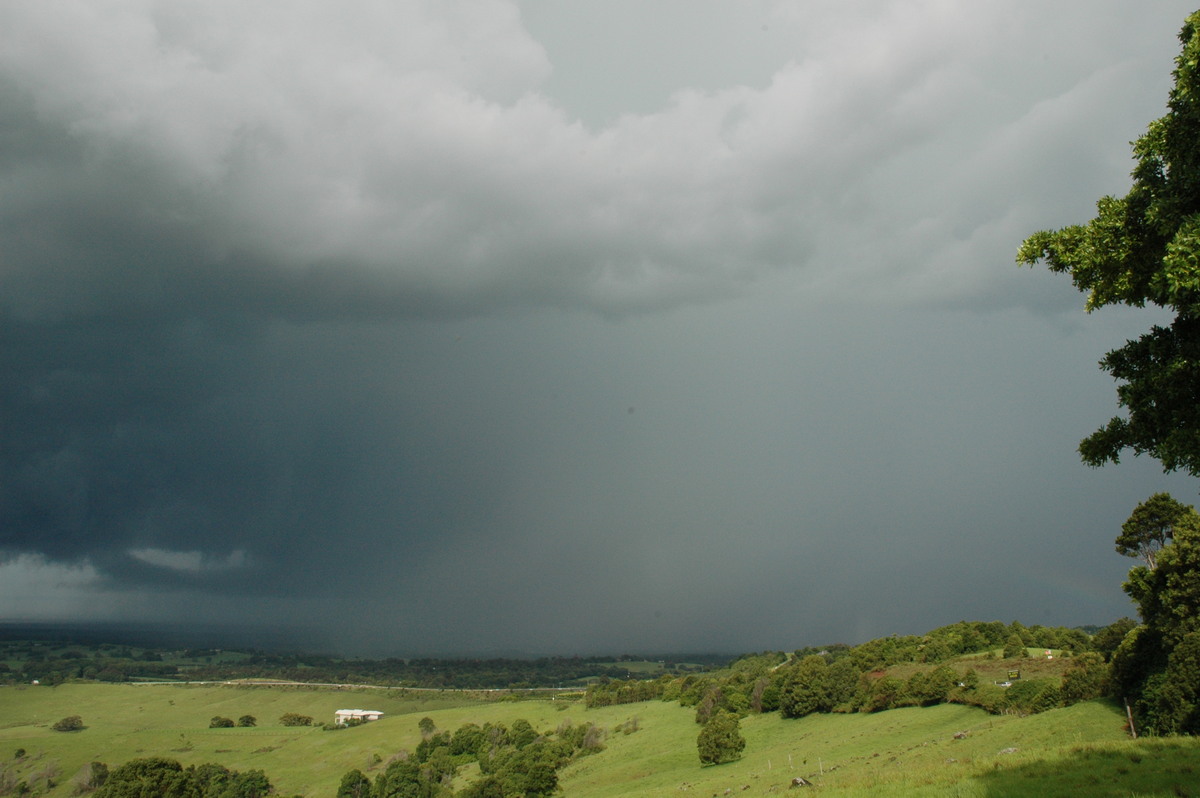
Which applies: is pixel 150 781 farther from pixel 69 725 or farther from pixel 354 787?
pixel 69 725

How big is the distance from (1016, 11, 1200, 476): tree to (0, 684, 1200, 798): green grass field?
12245mm

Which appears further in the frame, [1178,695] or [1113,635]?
[1113,635]

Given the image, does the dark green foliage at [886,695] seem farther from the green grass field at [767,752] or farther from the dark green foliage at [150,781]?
the dark green foliage at [150,781]

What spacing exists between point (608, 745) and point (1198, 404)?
375 ft

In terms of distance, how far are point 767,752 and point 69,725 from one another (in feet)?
727

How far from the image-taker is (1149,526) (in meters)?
73.2

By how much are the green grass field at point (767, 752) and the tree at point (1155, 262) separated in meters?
12.2

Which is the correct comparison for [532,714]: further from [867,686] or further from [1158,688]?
[1158,688]

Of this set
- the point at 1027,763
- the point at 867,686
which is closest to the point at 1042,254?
the point at 1027,763

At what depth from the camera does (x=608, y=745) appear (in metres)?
111

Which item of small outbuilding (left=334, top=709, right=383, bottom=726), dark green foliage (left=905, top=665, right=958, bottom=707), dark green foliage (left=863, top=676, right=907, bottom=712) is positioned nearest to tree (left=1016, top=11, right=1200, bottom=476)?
dark green foliage (left=905, top=665, right=958, bottom=707)

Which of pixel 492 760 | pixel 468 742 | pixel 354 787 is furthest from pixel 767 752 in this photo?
pixel 468 742

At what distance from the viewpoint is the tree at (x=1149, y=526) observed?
71375mm

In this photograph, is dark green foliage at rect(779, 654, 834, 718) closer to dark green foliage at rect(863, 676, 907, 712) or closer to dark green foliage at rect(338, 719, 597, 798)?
dark green foliage at rect(863, 676, 907, 712)
